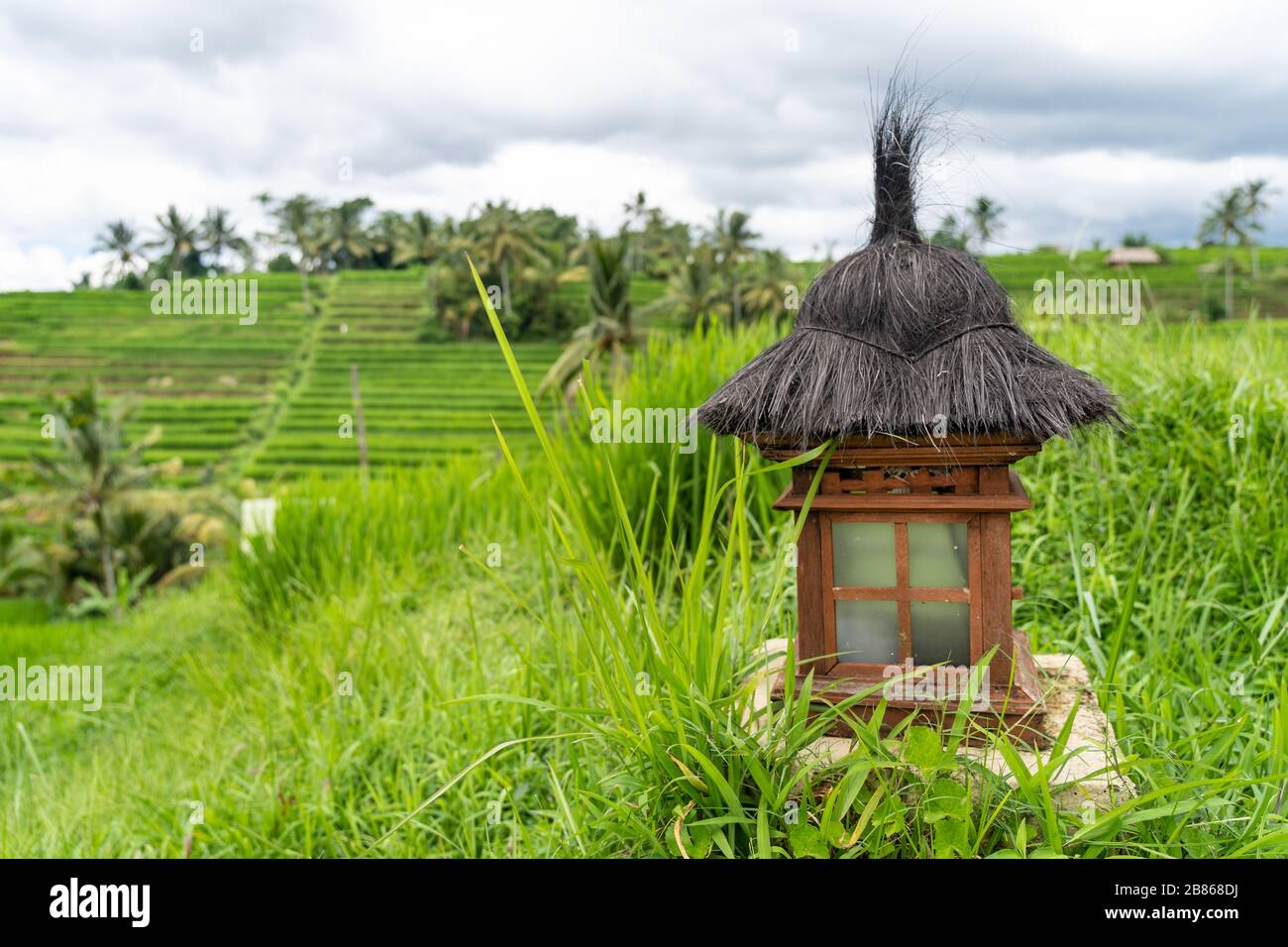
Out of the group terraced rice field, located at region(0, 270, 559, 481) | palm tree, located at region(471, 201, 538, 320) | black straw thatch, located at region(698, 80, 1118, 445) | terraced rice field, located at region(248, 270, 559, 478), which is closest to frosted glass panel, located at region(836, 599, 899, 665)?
black straw thatch, located at region(698, 80, 1118, 445)

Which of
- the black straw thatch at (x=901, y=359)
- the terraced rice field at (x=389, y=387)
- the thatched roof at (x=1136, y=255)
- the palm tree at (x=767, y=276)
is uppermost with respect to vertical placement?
the thatched roof at (x=1136, y=255)

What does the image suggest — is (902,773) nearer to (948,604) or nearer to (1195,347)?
(948,604)

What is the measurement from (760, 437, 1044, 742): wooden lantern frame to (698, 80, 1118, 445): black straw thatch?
3.2 inches

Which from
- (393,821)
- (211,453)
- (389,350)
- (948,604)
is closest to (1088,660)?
(948,604)

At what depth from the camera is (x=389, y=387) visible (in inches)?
1893

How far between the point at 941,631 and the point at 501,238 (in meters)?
47.8

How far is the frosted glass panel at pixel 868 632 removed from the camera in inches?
85.2

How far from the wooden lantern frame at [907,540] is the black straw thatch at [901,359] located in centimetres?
8

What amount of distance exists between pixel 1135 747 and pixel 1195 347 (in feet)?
11.4

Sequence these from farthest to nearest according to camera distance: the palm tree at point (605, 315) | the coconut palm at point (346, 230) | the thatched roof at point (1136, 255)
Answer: the coconut palm at point (346, 230)
the thatched roof at point (1136, 255)
the palm tree at point (605, 315)

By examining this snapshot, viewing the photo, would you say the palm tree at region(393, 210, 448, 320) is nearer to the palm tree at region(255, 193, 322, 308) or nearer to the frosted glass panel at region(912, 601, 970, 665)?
the palm tree at region(255, 193, 322, 308)

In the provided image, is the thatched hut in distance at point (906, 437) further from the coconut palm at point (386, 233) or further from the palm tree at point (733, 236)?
the coconut palm at point (386, 233)

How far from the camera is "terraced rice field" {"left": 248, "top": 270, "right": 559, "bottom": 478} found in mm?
40500

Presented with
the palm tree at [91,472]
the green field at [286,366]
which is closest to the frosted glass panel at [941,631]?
the palm tree at [91,472]
